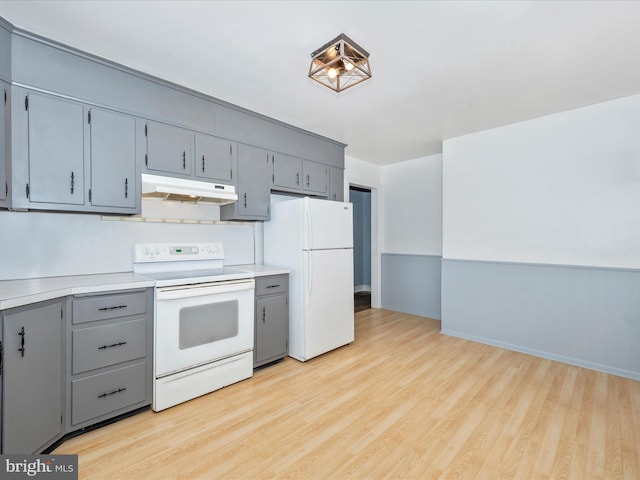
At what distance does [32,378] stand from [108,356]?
1.31ft

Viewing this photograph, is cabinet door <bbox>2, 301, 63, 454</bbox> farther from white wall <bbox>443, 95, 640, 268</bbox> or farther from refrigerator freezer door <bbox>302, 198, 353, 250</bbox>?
white wall <bbox>443, 95, 640, 268</bbox>

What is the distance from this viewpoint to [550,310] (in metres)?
3.12

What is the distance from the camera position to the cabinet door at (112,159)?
7.04 feet

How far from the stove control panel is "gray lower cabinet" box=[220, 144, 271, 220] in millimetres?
355

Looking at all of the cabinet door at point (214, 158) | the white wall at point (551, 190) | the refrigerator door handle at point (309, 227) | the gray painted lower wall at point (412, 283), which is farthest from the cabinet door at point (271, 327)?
the gray painted lower wall at point (412, 283)

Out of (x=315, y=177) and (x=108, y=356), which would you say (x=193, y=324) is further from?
(x=315, y=177)

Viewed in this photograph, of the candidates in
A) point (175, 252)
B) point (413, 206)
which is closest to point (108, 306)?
point (175, 252)

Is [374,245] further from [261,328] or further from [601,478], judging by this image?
[601,478]

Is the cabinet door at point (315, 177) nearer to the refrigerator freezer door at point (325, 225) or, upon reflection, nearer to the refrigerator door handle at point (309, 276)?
the refrigerator freezer door at point (325, 225)

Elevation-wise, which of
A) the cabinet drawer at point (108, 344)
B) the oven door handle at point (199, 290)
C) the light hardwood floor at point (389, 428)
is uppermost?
the oven door handle at point (199, 290)

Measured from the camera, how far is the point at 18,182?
6.10 feet

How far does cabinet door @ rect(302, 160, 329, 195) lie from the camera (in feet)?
11.7

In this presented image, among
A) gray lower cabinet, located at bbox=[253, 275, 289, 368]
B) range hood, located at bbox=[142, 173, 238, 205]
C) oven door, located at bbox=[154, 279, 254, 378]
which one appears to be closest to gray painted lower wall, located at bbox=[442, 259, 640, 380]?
gray lower cabinet, located at bbox=[253, 275, 289, 368]

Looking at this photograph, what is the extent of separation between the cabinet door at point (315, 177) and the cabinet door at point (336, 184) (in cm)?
11
